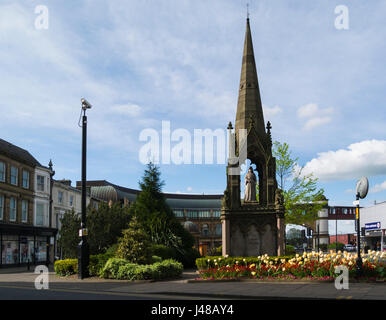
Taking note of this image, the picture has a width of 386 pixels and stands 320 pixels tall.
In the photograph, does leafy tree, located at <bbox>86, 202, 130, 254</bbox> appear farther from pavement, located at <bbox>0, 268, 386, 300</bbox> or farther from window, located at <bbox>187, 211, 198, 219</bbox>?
window, located at <bbox>187, 211, 198, 219</bbox>

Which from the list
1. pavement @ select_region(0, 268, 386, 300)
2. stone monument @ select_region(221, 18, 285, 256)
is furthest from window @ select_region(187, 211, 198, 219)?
pavement @ select_region(0, 268, 386, 300)

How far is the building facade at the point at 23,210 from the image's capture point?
40.2 meters

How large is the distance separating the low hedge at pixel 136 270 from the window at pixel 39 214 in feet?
95.6

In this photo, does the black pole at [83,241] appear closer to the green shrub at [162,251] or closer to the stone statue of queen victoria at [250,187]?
the green shrub at [162,251]

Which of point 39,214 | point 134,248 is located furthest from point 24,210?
point 134,248

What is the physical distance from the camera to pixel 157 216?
1230 inches

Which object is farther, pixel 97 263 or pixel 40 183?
pixel 40 183

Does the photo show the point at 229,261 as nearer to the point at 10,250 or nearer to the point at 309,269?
the point at 309,269

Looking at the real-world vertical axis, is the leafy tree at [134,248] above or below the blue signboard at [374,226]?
above

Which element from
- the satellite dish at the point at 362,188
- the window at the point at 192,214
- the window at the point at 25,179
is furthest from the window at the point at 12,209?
the window at the point at 192,214

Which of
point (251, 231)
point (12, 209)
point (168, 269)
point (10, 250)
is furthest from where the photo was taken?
point (12, 209)

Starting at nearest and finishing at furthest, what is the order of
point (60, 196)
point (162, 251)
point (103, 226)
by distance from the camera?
point (103, 226), point (162, 251), point (60, 196)

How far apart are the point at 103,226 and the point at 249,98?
11541 mm
